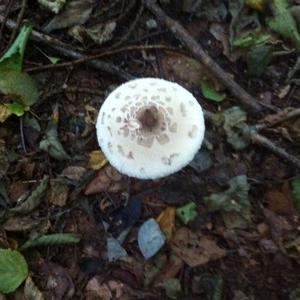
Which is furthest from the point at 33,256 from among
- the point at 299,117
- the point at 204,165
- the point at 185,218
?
the point at 299,117

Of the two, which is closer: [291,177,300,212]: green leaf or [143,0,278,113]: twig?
[291,177,300,212]: green leaf

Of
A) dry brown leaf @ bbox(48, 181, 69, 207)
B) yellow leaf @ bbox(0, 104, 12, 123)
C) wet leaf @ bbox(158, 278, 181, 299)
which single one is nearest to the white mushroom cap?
dry brown leaf @ bbox(48, 181, 69, 207)

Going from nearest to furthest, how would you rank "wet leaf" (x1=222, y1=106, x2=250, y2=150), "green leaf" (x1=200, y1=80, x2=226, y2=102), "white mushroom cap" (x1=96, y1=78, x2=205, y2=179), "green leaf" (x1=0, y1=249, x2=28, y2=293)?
"white mushroom cap" (x1=96, y1=78, x2=205, y2=179) → "green leaf" (x1=0, y1=249, x2=28, y2=293) → "wet leaf" (x1=222, y1=106, x2=250, y2=150) → "green leaf" (x1=200, y1=80, x2=226, y2=102)

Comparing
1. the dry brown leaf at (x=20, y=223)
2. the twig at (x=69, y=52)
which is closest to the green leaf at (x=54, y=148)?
the dry brown leaf at (x=20, y=223)

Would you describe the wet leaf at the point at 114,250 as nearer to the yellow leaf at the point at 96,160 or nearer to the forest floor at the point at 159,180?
the forest floor at the point at 159,180

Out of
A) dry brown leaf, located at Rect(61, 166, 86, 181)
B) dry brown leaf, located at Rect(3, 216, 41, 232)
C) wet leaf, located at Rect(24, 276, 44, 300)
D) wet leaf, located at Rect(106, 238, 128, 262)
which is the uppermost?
dry brown leaf, located at Rect(61, 166, 86, 181)

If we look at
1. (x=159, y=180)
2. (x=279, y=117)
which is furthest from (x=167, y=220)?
(x=279, y=117)

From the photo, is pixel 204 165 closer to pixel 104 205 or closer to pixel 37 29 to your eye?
pixel 104 205

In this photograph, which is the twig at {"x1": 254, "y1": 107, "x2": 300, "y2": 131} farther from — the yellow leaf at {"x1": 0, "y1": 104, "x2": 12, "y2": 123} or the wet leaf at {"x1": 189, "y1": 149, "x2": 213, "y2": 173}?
the yellow leaf at {"x1": 0, "y1": 104, "x2": 12, "y2": 123}
